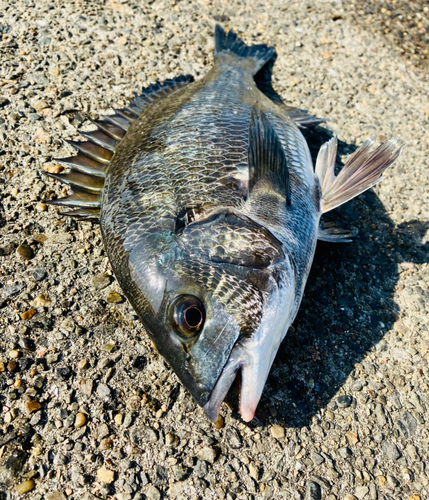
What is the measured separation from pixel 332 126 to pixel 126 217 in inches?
110

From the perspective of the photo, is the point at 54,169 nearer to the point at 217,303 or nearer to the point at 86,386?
the point at 86,386

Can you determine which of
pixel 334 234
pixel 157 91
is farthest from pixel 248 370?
pixel 157 91

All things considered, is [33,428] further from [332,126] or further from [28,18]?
[28,18]

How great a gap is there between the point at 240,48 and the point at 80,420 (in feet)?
13.3

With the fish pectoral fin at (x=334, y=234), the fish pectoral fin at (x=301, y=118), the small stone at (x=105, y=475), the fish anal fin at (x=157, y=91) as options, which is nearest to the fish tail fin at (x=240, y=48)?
the fish anal fin at (x=157, y=91)

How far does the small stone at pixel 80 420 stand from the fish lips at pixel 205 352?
2.29 feet

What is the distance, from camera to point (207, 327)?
211 cm

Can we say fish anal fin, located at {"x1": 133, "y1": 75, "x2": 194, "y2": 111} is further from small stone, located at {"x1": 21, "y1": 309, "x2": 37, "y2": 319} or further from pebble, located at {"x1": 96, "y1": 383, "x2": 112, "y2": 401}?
pebble, located at {"x1": 96, "y1": 383, "x2": 112, "y2": 401}

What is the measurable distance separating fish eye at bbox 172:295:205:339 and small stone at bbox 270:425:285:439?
2.89 feet

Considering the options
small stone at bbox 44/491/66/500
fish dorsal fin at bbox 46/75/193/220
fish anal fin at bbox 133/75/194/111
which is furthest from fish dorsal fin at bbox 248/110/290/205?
small stone at bbox 44/491/66/500

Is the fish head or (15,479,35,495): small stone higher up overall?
the fish head

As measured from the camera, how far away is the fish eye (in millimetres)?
2113

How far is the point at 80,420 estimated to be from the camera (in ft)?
7.94

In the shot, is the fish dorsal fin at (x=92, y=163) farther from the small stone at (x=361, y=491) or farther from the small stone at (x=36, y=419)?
the small stone at (x=361, y=491)
